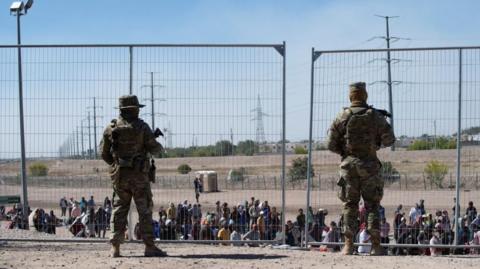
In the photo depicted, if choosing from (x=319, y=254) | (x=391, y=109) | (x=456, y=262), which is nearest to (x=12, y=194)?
(x=319, y=254)

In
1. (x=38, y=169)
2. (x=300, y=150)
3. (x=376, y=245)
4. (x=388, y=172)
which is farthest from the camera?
(x=38, y=169)

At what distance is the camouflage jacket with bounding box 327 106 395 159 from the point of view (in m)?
10.6

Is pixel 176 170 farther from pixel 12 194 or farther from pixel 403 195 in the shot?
pixel 403 195

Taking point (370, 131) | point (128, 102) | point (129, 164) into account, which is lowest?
point (129, 164)

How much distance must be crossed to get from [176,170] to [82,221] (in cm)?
229

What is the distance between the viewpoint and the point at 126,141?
1054cm

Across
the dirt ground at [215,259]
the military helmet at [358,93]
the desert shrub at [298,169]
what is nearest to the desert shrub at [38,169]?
the dirt ground at [215,259]

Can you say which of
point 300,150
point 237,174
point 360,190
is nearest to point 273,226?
point 237,174

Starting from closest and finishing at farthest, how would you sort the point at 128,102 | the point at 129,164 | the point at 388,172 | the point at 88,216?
the point at 129,164 → the point at 128,102 → the point at 388,172 → the point at 88,216

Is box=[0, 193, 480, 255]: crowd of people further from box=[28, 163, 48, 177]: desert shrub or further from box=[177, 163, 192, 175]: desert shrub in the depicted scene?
box=[28, 163, 48, 177]: desert shrub

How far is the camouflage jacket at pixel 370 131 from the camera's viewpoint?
1062 cm

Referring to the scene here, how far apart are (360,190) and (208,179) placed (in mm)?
3159

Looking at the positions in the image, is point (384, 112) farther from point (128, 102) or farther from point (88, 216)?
point (88, 216)

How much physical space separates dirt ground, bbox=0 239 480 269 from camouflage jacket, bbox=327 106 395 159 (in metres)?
1.47
